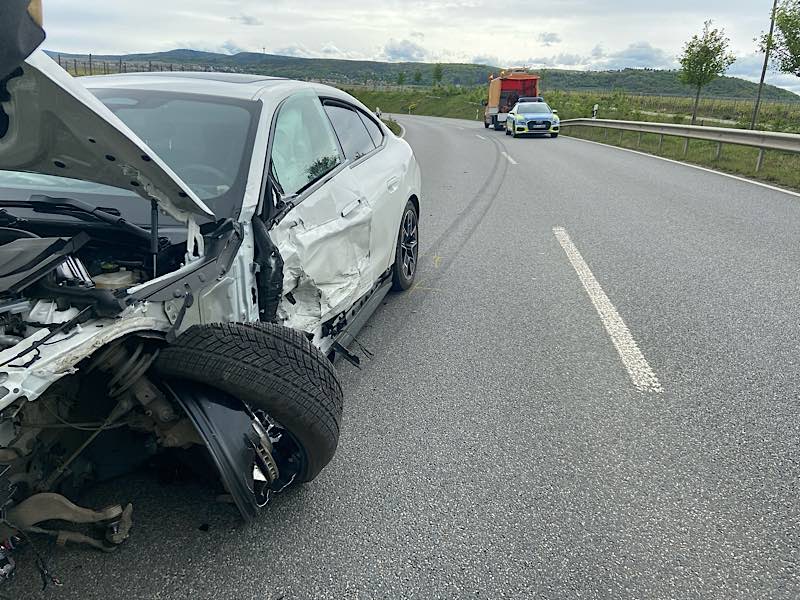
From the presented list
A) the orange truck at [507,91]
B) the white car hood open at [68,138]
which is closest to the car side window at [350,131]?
the white car hood open at [68,138]

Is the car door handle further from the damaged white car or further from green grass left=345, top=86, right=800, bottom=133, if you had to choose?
green grass left=345, top=86, right=800, bottom=133

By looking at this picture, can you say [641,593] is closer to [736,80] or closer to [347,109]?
[347,109]

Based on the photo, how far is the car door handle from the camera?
3.60 metres

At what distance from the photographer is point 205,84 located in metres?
3.65

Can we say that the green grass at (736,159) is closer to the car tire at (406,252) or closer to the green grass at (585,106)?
the car tire at (406,252)

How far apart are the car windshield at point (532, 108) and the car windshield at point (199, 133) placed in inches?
936

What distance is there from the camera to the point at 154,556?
2.34 meters

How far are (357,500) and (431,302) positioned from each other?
270cm

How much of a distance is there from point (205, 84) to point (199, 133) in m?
0.58

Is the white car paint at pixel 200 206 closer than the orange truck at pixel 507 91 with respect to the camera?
Yes

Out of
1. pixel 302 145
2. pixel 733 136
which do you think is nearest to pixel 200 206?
pixel 302 145

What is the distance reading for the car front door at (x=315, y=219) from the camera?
3035mm

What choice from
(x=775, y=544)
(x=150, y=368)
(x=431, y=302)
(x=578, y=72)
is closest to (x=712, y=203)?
(x=431, y=302)

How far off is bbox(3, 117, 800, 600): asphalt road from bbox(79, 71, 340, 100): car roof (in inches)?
71.8
